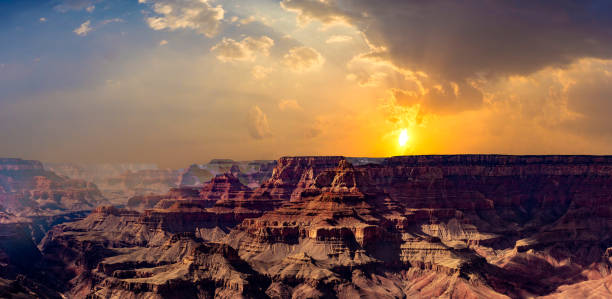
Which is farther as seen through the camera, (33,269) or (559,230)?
(559,230)

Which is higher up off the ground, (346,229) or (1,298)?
(346,229)

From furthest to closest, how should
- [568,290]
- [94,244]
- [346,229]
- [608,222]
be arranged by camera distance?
1. [608,222]
2. [94,244]
3. [346,229]
4. [568,290]

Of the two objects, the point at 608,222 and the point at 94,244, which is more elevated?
the point at 608,222

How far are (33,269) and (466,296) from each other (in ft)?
353

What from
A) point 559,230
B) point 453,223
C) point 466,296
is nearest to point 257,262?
point 466,296

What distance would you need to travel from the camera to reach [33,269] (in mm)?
178750

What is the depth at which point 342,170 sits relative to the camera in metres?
198

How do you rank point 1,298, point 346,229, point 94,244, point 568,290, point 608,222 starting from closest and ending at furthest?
point 1,298 → point 568,290 → point 346,229 → point 94,244 → point 608,222

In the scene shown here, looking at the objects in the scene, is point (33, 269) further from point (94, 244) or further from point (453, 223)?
point (453, 223)

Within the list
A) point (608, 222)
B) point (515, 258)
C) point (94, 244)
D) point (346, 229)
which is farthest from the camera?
point (608, 222)

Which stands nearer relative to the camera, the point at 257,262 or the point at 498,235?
the point at 257,262

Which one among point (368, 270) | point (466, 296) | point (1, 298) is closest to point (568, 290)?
point (466, 296)

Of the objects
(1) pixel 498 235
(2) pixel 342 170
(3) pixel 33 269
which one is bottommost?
(3) pixel 33 269

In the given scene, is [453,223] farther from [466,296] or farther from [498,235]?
[466,296]
